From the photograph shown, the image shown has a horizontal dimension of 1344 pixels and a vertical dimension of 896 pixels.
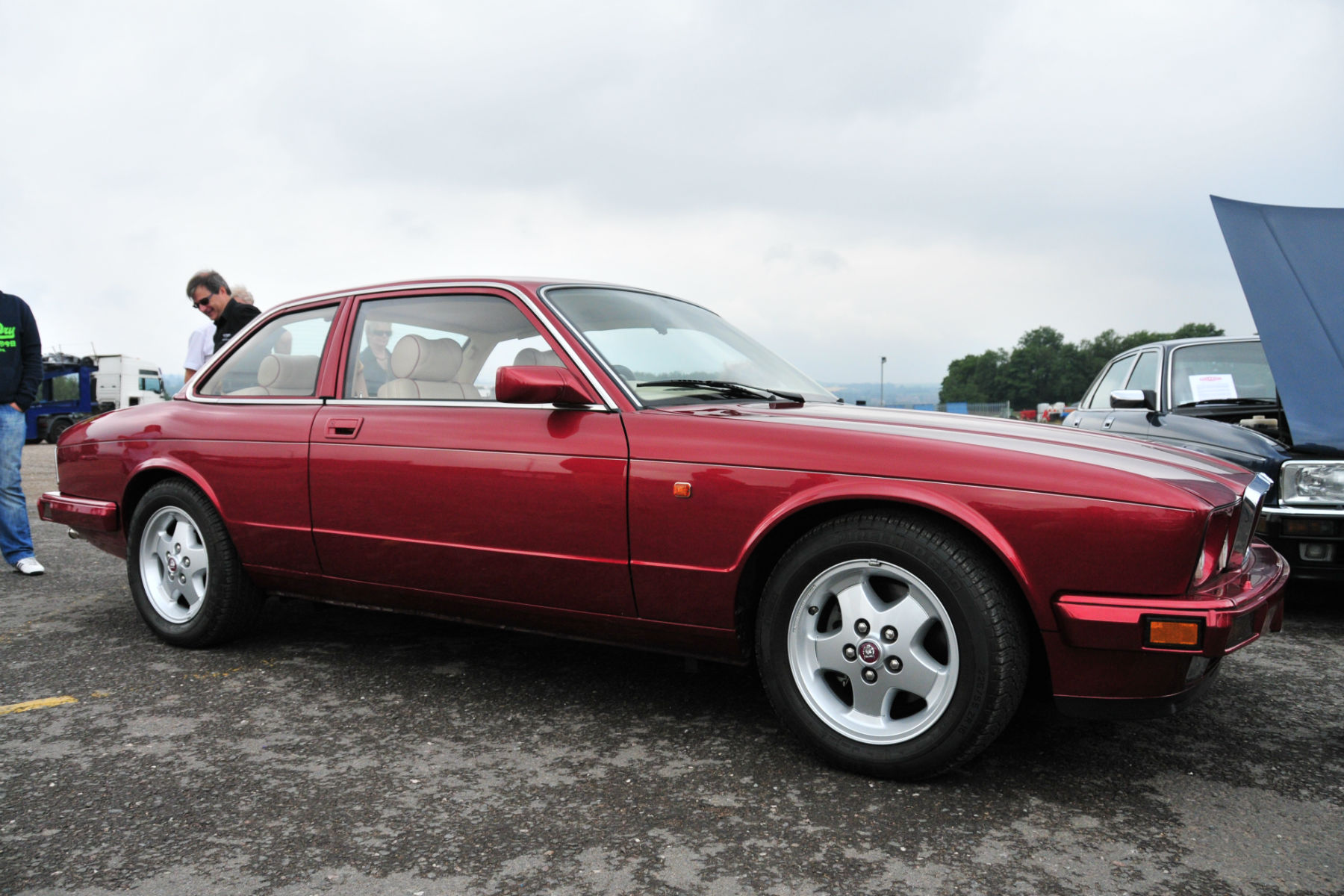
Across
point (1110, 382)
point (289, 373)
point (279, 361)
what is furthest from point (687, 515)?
point (1110, 382)

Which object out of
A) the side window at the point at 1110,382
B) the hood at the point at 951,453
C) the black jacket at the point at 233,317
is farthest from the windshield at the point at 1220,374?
the black jacket at the point at 233,317

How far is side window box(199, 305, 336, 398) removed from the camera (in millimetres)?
3926

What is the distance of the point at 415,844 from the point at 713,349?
207 cm

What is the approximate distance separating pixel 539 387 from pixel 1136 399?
4190mm

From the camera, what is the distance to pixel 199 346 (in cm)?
700

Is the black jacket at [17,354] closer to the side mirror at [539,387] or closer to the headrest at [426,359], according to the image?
the headrest at [426,359]

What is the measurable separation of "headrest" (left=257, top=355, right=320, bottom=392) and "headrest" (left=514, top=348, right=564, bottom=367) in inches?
38.4

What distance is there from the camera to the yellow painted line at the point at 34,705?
128 inches

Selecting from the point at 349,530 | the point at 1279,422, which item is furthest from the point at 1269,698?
the point at 349,530

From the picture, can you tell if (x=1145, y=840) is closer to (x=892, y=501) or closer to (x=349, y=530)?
(x=892, y=501)

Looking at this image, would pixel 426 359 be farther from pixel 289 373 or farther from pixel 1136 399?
pixel 1136 399

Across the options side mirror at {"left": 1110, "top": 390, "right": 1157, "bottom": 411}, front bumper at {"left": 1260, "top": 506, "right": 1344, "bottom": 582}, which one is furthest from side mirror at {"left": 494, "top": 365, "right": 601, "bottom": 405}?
side mirror at {"left": 1110, "top": 390, "right": 1157, "bottom": 411}

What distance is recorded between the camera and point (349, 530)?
354 centimetres

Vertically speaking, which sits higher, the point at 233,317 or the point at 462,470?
the point at 233,317
